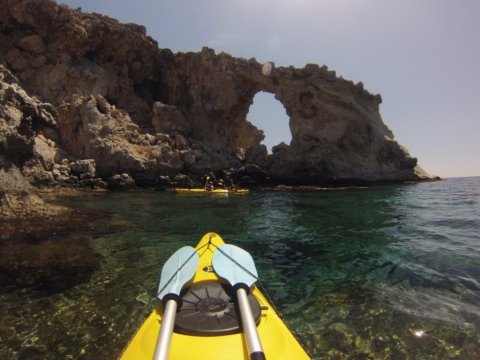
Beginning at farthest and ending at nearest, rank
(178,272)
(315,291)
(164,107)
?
1. (164,107)
2. (315,291)
3. (178,272)

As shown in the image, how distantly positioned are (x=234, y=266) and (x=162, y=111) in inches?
1472

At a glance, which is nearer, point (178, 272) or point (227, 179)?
point (178, 272)

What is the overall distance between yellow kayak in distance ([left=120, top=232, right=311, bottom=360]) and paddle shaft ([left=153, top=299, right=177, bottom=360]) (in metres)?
0.14

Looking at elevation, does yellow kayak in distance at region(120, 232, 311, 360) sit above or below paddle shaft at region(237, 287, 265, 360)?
below

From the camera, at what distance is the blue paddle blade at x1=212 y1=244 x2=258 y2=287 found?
4.65 metres

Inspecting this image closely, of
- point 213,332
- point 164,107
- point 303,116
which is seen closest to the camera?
point 213,332

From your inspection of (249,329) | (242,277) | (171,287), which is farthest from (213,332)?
(242,277)

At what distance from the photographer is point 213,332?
3369 millimetres

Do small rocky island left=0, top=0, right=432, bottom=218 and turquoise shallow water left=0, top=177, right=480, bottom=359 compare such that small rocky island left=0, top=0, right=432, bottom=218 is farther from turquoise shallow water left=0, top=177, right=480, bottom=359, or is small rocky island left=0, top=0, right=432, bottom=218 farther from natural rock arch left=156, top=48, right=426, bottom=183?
turquoise shallow water left=0, top=177, right=480, bottom=359

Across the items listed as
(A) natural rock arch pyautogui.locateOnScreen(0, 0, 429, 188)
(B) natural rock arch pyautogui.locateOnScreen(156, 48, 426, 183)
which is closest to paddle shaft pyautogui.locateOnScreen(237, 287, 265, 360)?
(A) natural rock arch pyautogui.locateOnScreen(0, 0, 429, 188)

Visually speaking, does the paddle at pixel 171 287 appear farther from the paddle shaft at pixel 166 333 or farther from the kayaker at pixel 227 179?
the kayaker at pixel 227 179

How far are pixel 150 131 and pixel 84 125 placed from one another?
8.23 metres

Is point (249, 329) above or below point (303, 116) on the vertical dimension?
below

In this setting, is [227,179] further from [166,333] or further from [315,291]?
[166,333]
